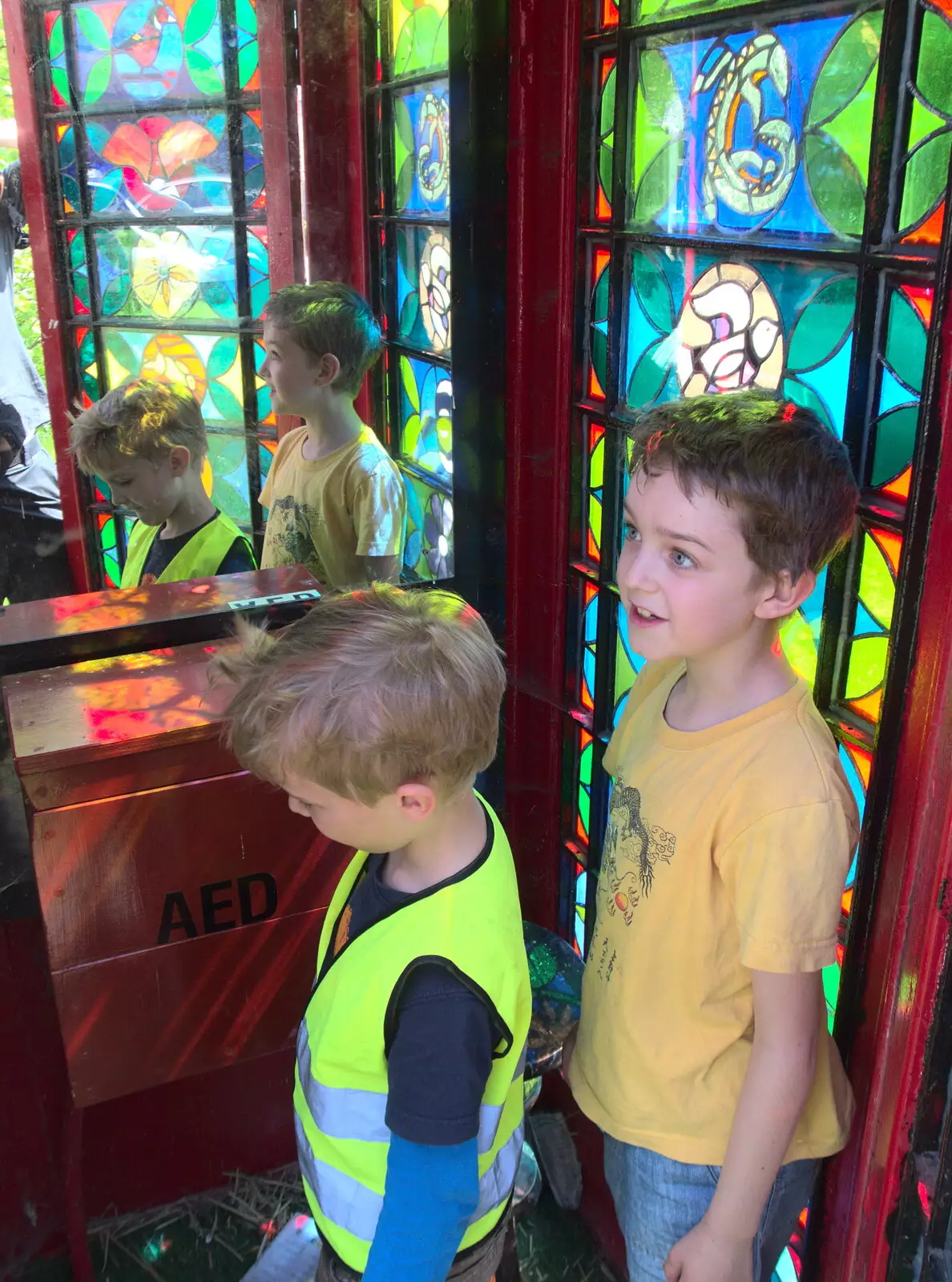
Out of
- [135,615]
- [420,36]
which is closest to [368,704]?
[135,615]

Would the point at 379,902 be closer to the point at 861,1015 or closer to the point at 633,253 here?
the point at 861,1015

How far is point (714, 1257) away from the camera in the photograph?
3.39 ft

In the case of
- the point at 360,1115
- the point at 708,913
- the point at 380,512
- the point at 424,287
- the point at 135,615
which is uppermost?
the point at 424,287

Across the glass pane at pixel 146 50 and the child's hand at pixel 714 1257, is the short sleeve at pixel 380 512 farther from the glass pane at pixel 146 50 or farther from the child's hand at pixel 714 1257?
the child's hand at pixel 714 1257

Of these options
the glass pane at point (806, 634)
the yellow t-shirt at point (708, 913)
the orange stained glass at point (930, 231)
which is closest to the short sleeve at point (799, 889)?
the yellow t-shirt at point (708, 913)

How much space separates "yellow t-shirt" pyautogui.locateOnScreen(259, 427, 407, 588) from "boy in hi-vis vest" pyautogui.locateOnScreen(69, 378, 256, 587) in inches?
2.4

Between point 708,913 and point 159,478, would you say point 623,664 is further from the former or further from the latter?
point 159,478

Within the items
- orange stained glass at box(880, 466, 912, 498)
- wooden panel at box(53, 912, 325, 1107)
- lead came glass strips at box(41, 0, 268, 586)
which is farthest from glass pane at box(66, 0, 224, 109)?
wooden panel at box(53, 912, 325, 1107)

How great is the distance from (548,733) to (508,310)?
2.25 feet

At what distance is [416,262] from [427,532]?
401mm

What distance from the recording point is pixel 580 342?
159 cm

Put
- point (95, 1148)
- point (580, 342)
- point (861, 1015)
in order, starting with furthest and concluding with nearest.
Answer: point (95, 1148) → point (580, 342) → point (861, 1015)

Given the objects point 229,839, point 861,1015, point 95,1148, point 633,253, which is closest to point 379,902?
point 229,839

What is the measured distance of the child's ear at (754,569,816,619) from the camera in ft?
3.33
